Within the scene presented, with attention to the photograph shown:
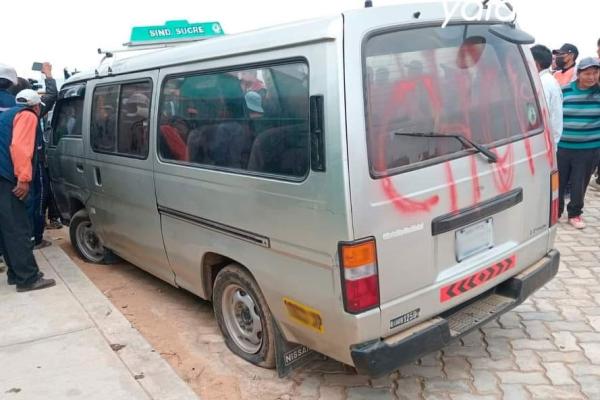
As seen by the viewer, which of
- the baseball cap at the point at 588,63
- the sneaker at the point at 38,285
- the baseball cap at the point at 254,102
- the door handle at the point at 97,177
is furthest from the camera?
the baseball cap at the point at 588,63

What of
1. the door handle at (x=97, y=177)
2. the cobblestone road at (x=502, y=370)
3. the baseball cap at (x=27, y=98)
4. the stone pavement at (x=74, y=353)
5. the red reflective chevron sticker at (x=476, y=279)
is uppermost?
the baseball cap at (x=27, y=98)

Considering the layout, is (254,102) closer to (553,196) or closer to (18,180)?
(553,196)

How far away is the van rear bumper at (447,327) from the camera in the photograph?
230 centimetres

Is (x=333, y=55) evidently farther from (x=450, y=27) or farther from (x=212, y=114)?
(x=212, y=114)

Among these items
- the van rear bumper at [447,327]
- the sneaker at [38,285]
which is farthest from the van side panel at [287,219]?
the sneaker at [38,285]

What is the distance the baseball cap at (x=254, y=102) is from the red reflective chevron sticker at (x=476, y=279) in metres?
1.29

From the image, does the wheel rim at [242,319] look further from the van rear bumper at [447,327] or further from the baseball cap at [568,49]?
the baseball cap at [568,49]

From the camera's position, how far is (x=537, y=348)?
10.3ft

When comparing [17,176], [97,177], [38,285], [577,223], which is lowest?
[577,223]

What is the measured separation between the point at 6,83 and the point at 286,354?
11.2 feet

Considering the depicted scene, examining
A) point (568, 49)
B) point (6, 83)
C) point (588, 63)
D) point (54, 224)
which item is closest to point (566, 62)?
point (568, 49)

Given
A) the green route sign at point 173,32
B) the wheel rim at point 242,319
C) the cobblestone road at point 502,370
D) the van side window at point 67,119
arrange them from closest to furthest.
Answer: the cobblestone road at point 502,370, the wheel rim at point 242,319, the green route sign at point 173,32, the van side window at point 67,119

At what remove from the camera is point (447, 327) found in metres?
2.49

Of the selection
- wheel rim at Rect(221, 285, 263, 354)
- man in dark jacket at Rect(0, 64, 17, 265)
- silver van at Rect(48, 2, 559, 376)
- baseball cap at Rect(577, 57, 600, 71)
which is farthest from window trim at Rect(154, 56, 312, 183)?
baseball cap at Rect(577, 57, 600, 71)
